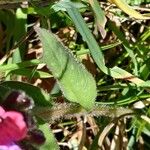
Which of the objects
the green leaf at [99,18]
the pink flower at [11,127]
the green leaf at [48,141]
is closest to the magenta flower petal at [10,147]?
the pink flower at [11,127]

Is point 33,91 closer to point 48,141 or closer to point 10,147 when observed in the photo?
point 48,141

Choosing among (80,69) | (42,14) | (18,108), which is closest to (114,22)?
(42,14)

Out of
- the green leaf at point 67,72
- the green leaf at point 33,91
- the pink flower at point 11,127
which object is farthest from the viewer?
the green leaf at point 33,91

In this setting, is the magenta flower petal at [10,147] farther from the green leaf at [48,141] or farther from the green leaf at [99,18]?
the green leaf at [99,18]

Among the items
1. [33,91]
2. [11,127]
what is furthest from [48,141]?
[11,127]

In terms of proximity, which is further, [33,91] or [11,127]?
[33,91]

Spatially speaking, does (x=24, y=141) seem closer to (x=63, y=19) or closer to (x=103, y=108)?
(x=103, y=108)

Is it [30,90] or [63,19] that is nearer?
[30,90]
